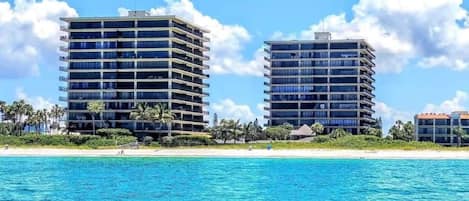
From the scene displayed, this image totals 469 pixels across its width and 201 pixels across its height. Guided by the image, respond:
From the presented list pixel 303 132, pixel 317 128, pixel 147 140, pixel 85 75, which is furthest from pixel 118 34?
pixel 317 128

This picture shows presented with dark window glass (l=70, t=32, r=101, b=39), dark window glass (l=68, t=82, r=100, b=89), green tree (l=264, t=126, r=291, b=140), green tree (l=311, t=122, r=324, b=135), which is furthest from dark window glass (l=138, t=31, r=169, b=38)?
green tree (l=311, t=122, r=324, b=135)

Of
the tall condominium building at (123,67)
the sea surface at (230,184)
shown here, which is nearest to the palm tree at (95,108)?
the tall condominium building at (123,67)

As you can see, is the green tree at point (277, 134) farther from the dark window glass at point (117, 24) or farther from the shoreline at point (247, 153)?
the shoreline at point (247, 153)

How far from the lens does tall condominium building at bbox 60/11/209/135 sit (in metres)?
177

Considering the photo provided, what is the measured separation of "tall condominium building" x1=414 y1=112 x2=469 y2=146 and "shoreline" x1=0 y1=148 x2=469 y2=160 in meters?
58.0

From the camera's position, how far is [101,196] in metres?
54.5

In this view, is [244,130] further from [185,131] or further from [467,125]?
[467,125]

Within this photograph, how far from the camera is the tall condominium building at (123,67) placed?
582 feet

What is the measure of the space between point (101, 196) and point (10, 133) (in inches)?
4947

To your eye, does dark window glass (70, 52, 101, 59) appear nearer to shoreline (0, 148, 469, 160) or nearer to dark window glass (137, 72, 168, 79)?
dark window glass (137, 72, 168, 79)

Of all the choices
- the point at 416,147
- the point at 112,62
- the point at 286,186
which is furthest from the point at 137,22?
the point at 286,186

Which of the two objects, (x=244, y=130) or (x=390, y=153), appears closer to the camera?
(x=390, y=153)

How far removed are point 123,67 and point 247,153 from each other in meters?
56.0

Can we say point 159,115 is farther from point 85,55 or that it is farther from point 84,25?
point 84,25
